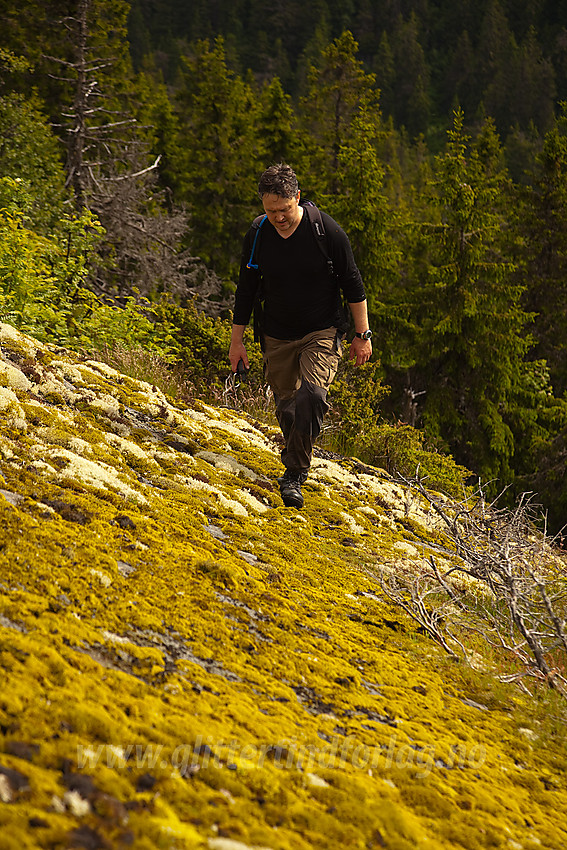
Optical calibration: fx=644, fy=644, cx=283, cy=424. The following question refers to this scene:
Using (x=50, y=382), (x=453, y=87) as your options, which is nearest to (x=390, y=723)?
(x=50, y=382)

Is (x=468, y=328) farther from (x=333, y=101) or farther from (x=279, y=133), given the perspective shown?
(x=333, y=101)

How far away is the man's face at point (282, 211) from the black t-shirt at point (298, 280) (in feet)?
0.34

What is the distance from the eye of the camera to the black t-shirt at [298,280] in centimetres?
468

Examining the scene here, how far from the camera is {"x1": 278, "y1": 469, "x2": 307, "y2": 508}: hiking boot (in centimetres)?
485

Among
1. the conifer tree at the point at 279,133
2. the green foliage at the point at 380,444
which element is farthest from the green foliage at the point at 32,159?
the conifer tree at the point at 279,133

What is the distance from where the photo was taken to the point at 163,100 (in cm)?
3086

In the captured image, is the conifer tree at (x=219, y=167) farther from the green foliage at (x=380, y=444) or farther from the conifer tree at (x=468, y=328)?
the green foliage at (x=380, y=444)

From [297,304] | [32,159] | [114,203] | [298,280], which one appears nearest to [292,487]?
[297,304]

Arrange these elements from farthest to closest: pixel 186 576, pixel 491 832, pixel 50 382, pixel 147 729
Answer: pixel 50 382
pixel 186 576
pixel 491 832
pixel 147 729

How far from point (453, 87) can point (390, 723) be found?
422ft

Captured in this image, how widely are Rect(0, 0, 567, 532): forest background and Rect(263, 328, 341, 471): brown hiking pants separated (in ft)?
10.4

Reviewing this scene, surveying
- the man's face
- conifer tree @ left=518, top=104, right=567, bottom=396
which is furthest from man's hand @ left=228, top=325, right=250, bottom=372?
conifer tree @ left=518, top=104, right=567, bottom=396

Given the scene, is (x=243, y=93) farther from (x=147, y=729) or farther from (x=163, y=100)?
(x=147, y=729)

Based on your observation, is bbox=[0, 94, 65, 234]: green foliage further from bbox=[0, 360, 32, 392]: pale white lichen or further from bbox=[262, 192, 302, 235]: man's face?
bbox=[262, 192, 302, 235]: man's face
